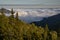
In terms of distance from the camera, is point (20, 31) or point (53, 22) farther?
point (53, 22)

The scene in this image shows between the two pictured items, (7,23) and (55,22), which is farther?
(55,22)

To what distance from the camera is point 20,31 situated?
203cm

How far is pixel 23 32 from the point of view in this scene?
2.04 meters

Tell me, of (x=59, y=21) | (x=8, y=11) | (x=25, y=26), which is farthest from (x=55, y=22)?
(x=8, y=11)

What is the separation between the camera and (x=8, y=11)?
204cm

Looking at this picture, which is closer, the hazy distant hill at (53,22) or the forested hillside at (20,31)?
the forested hillside at (20,31)

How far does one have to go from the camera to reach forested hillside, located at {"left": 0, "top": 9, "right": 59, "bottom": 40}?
6.47ft

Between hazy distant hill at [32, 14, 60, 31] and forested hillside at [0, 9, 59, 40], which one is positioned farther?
hazy distant hill at [32, 14, 60, 31]

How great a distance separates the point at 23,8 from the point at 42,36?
1.17 feet

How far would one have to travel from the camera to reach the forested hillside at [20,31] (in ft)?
6.47

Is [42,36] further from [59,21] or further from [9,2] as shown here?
[9,2]

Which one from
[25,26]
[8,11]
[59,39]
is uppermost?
[8,11]

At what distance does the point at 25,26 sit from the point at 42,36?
0.68ft

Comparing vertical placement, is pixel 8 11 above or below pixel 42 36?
above
